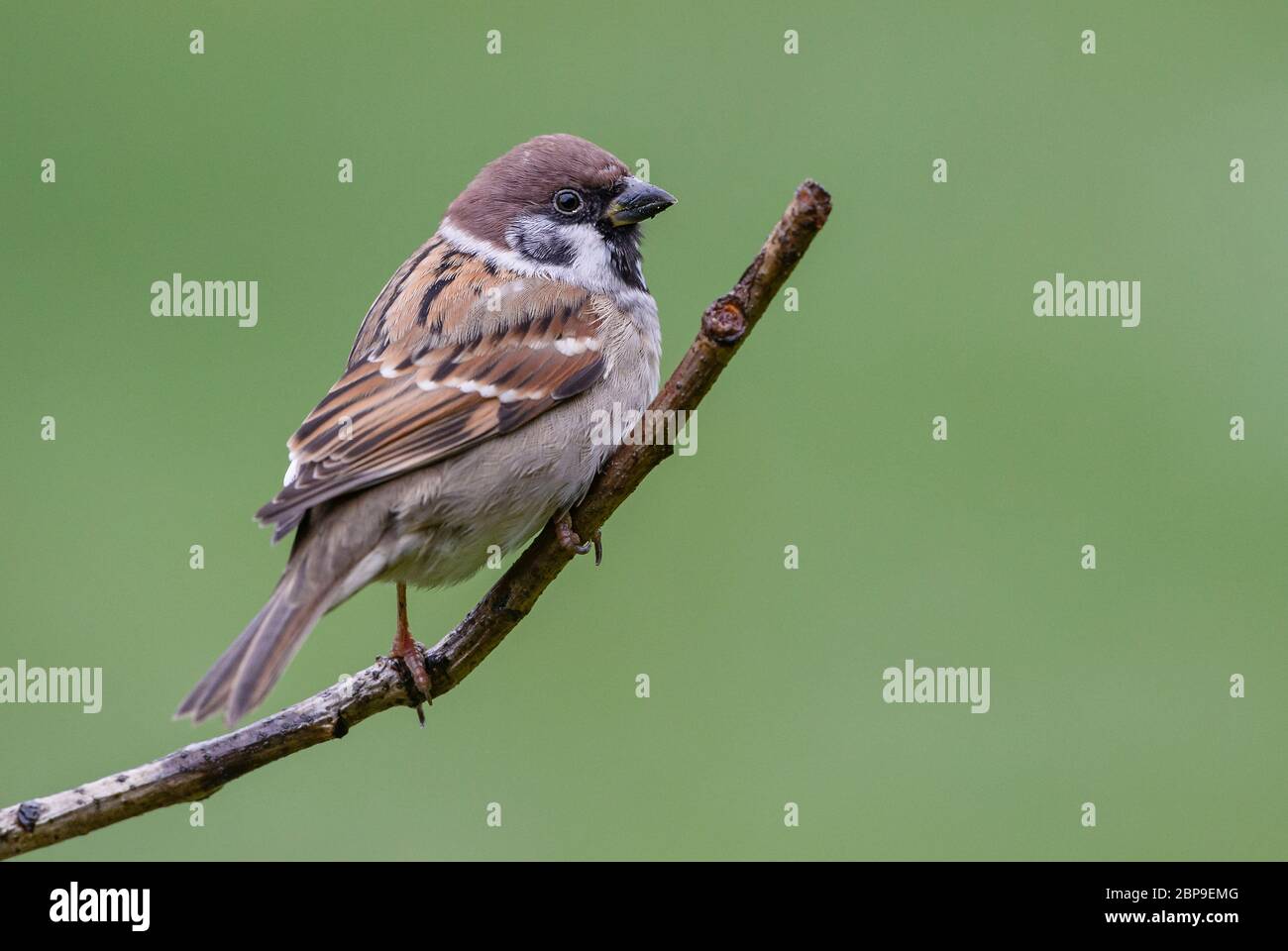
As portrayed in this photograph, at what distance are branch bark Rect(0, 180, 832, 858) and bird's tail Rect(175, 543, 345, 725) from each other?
7cm

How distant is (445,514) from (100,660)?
2433 mm

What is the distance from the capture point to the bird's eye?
488 cm

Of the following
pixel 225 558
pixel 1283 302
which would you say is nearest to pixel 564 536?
pixel 225 558

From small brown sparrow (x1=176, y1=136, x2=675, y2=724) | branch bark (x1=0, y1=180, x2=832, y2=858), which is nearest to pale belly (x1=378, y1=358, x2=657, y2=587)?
small brown sparrow (x1=176, y1=136, x2=675, y2=724)

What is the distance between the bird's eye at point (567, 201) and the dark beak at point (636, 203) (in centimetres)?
9

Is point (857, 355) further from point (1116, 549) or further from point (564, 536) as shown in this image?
point (564, 536)

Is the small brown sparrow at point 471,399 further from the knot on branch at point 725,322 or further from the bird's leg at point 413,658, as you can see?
the knot on branch at point 725,322

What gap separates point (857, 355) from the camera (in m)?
7.36

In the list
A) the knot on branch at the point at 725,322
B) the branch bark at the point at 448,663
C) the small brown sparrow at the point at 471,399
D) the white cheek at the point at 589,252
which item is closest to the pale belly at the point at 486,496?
the small brown sparrow at the point at 471,399

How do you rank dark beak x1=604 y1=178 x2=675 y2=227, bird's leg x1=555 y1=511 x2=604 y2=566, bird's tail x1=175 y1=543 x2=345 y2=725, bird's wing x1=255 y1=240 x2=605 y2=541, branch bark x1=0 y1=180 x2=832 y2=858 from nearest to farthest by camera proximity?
branch bark x1=0 y1=180 x2=832 y2=858
bird's tail x1=175 y1=543 x2=345 y2=725
bird's leg x1=555 y1=511 x2=604 y2=566
bird's wing x1=255 y1=240 x2=605 y2=541
dark beak x1=604 y1=178 x2=675 y2=227

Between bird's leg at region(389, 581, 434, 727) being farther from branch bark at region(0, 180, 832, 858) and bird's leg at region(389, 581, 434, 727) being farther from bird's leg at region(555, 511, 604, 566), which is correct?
bird's leg at region(555, 511, 604, 566)

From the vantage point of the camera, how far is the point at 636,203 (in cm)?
482

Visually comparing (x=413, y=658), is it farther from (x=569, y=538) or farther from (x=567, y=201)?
(x=567, y=201)

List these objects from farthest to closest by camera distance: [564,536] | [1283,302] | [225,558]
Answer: [1283,302]
[225,558]
[564,536]
